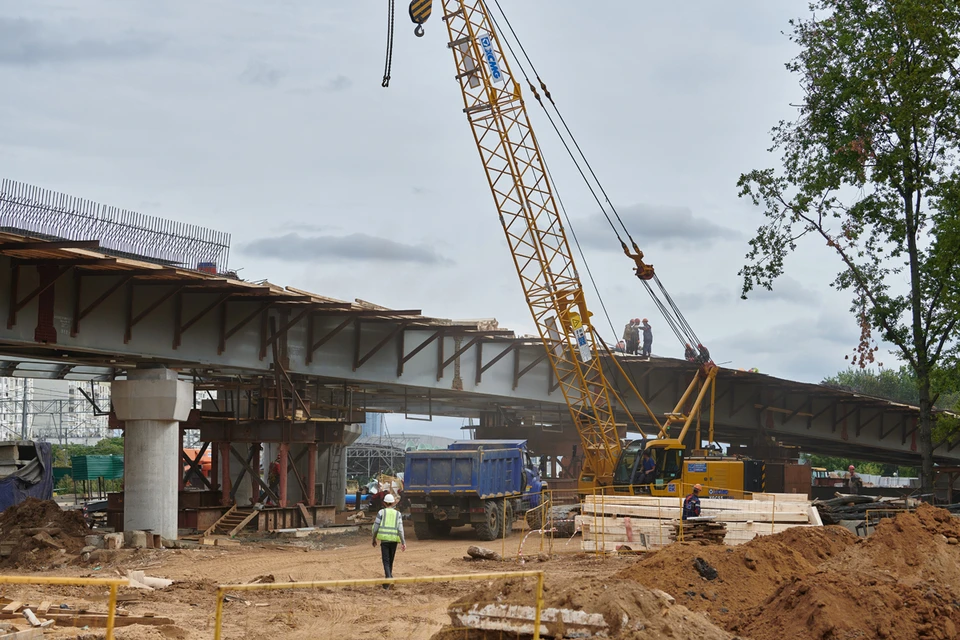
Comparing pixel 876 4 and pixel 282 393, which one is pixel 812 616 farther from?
pixel 876 4

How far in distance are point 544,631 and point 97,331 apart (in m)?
16.6

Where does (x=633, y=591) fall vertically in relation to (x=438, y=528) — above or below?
above

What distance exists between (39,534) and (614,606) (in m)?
16.4

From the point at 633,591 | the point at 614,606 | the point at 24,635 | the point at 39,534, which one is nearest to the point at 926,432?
the point at 633,591

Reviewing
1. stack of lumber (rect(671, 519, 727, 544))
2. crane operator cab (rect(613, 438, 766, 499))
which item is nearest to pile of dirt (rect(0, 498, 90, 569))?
stack of lumber (rect(671, 519, 727, 544))

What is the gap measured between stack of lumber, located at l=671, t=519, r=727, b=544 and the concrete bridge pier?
39.9 ft

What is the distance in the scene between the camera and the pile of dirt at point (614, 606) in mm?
10156

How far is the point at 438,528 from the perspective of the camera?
28953 mm

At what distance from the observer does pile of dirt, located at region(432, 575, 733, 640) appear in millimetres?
10156

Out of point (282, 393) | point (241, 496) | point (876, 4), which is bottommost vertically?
point (241, 496)

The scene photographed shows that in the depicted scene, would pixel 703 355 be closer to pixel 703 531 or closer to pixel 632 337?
pixel 632 337

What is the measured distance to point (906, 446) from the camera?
166ft

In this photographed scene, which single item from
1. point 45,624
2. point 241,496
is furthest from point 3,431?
point 45,624

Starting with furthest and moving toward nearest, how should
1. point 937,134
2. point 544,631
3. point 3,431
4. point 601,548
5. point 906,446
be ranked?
point 3,431 → point 906,446 → point 937,134 → point 601,548 → point 544,631
